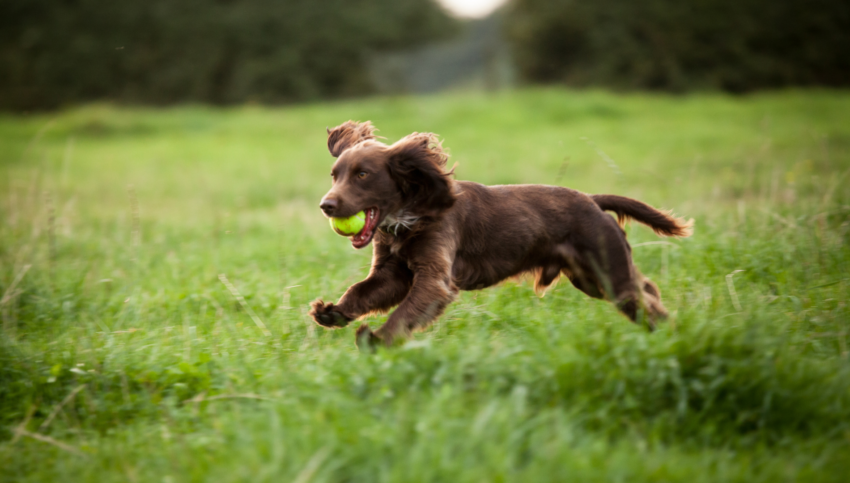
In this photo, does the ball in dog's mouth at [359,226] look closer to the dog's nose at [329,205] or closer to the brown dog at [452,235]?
the brown dog at [452,235]

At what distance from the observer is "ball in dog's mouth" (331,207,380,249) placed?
11.9ft

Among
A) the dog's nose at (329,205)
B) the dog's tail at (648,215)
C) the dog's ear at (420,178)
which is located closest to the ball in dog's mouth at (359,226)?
the dog's nose at (329,205)

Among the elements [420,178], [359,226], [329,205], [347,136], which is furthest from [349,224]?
[347,136]

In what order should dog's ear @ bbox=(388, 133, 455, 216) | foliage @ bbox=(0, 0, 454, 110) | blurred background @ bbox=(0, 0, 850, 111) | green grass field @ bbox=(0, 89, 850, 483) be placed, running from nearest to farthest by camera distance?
green grass field @ bbox=(0, 89, 850, 483) < dog's ear @ bbox=(388, 133, 455, 216) < blurred background @ bbox=(0, 0, 850, 111) < foliage @ bbox=(0, 0, 454, 110)

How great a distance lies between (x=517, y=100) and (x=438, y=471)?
18047 millimetres

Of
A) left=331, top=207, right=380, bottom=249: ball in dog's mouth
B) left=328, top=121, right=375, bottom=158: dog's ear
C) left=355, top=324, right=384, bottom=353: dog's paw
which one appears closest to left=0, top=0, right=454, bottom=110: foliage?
left=328, top=121, right=375, bottom=158: dog's ear

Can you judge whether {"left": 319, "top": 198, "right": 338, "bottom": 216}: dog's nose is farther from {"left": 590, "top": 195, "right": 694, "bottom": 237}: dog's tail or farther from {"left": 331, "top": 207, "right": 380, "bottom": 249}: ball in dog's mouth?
{"left": 590, "top": 195, "right": 694, "bottom": 237}: dog's tail

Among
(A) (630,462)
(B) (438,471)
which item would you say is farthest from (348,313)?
(A) (630,462)

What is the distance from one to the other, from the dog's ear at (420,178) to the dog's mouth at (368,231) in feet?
0.72

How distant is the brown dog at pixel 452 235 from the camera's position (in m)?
3.71

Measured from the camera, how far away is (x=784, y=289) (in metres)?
4.37

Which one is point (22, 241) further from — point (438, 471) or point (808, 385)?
point (808, 385)

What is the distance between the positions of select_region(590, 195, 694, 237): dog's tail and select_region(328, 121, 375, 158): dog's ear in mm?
1611

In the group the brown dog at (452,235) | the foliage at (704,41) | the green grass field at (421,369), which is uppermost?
the foliage at (704,41)
